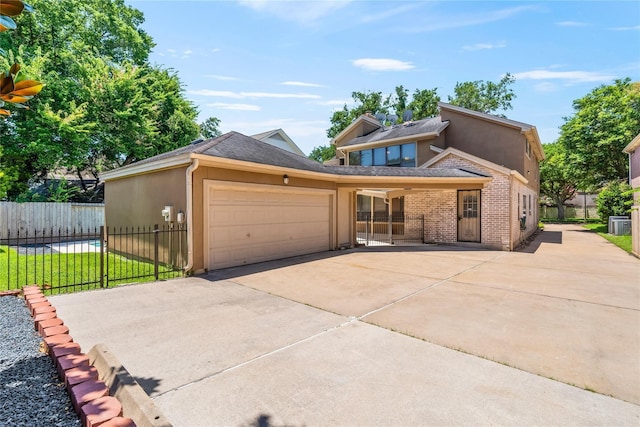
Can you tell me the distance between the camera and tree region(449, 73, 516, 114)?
3691 centimetres

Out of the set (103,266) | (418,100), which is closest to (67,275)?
(103,266)

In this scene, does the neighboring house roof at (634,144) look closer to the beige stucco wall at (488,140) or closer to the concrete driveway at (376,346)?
the beige stucco wall at (488,140)

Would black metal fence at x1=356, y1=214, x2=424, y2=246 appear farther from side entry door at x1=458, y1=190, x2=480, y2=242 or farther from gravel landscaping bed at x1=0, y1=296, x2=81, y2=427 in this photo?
gravel landscaping bed at x1=0, y1=296, x2=81, y2=427

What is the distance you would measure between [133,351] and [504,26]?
1294 cm

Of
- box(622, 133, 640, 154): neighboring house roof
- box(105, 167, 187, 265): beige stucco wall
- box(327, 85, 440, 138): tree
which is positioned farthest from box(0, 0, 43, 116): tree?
box(327, 85, 440, 138): tree

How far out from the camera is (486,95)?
123ft

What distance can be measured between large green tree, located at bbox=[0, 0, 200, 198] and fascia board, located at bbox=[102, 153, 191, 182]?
8.12 metres

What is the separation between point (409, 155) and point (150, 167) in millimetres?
14125

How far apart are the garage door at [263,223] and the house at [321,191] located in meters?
0.03

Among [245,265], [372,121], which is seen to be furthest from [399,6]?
[372,121]

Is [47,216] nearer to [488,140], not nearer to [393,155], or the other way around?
[393,155]

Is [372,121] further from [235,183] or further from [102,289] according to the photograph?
[102,289]

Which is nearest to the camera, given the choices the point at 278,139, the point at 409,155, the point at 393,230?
the point at 393,230

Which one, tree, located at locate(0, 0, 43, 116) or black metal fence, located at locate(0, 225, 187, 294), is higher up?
tree, located at locate(0, 0, 43, 116)
